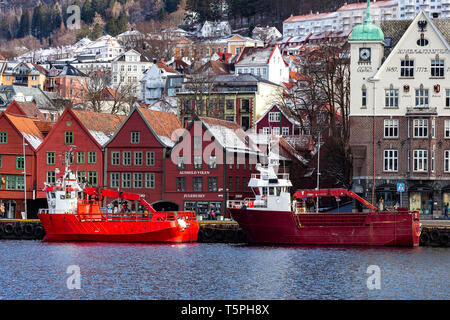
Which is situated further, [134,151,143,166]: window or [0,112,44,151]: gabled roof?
[0,112,44,151]: gabled roof

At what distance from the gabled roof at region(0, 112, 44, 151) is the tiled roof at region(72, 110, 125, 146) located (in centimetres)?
486

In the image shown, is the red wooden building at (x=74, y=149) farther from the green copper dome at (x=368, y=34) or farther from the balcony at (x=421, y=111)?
the balcony at (x=421, y=111)

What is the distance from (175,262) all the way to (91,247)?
11.8 metres

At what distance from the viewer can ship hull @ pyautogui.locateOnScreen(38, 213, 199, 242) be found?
74.1m

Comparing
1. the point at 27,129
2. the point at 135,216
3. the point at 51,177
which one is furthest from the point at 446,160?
the point at 27,129

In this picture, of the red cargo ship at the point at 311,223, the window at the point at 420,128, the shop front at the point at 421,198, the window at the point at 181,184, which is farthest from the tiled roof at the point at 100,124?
the shop front at the point at 421,198

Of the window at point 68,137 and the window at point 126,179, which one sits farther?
the window at point 68,137

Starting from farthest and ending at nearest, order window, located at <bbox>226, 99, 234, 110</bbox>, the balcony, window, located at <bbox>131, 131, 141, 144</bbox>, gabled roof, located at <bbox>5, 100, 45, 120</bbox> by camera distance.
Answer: window, located at <bbox>226, 99, 234, 110</bbox>, gabled roof, located at <bbox>5, 100, 45, 120</bbox>, window, located at <bbox>131, 131, 141, 144</bbox>, the balcony

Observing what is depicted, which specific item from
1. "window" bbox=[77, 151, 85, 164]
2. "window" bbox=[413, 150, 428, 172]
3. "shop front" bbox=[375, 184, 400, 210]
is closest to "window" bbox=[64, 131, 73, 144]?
"window" bbox=[77, 151, 85, 164]

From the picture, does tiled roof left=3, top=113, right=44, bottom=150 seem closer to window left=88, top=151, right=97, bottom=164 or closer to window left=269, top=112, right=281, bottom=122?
window left=88, top=151, right=97, bottom=164

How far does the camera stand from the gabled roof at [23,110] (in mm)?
111850

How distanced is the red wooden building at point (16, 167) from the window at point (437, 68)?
118 ft

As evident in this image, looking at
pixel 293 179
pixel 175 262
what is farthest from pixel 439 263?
pixel 293 179

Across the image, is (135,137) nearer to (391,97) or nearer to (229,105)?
(391,97)
